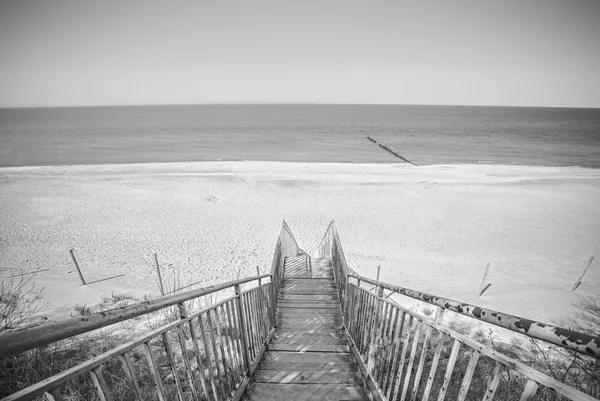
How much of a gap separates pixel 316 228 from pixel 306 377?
1298 cm

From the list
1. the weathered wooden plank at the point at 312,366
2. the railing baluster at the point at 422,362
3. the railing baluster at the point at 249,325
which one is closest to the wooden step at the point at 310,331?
the weathered wooden plank at the point at 312,366

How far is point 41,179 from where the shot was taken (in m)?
25.7

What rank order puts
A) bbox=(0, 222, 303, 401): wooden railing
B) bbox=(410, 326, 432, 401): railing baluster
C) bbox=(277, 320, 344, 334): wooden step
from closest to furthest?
bbox=(0, 222, 303, 401): wooden railing → bbox=(410, 326, 432, 401): railing baluster → bbox=(277, 320, 344, 334): wooden step

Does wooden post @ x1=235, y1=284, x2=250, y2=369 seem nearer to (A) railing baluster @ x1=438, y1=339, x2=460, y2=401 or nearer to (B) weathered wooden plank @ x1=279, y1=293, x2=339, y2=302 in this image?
(A) railing baluster @ x1=438, y1=339, x2=460, y2=401

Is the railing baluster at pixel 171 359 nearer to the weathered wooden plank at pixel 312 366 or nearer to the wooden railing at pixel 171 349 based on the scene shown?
the wooden railing at pixel 171 349

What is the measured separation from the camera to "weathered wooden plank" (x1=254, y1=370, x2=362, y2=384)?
317cm

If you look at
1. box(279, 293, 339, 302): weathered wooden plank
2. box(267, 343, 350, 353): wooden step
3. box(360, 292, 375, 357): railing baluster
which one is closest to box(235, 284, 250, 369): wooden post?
box(267, 343, 350, 353): wooden step

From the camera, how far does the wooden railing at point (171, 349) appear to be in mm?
1050

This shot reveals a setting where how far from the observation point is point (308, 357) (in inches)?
149

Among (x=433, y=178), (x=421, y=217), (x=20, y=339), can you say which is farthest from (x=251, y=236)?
(x=433, y=178)

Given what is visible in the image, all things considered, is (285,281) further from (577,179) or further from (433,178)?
(577,179)

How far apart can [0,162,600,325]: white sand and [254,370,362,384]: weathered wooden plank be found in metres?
8.15

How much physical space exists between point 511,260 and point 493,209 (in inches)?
292

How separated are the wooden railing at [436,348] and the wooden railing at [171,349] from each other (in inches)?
56.1
